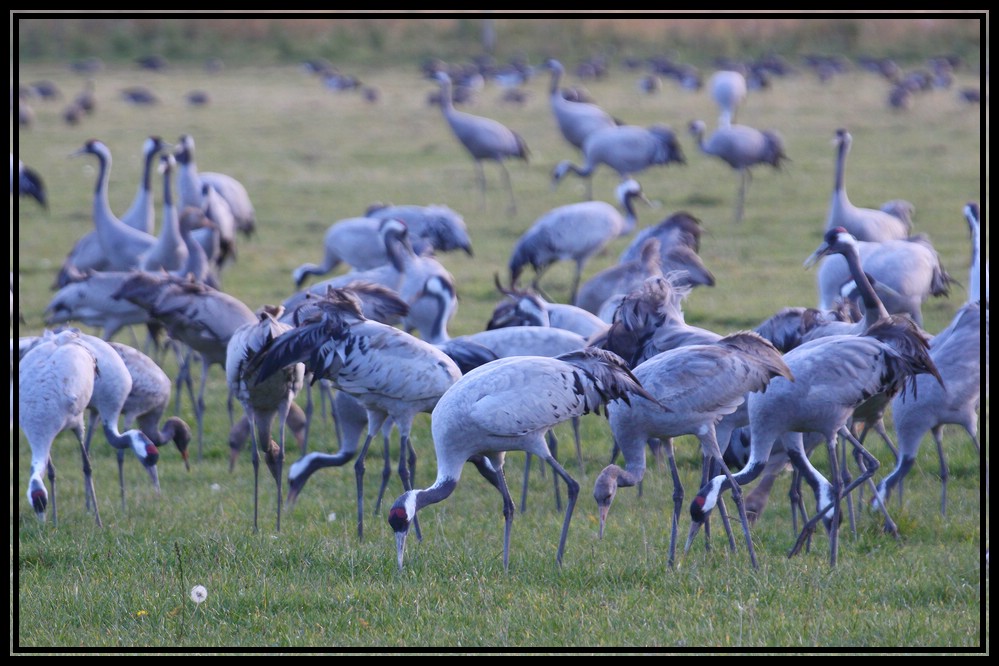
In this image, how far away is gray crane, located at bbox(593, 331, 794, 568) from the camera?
5211mm

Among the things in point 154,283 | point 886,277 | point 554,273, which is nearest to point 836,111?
point 554,273

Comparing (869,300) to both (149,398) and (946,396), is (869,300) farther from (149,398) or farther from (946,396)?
(149,398)

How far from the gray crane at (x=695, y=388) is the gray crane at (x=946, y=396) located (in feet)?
3.07

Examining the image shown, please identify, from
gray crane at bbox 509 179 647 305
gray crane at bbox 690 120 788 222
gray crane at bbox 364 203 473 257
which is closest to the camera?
gray crane at bbox 509 179 647 305

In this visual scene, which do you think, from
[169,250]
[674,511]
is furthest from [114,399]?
[169,250]

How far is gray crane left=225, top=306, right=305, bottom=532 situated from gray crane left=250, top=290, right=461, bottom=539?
0.09 m

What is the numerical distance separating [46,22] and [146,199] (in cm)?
2507

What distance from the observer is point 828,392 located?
17.2 ft

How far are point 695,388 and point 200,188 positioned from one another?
7.89 metres

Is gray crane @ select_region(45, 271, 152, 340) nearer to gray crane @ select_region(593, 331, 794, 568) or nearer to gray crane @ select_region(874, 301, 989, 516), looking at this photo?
gray crane @ select_region(593, 331, 794, 568)

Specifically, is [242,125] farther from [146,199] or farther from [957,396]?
[957,396]

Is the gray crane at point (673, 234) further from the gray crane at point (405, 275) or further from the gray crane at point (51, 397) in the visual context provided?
the gray crane at point (51, 397)

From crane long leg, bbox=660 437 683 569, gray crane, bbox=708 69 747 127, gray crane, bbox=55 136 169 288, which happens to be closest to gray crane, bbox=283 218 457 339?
gray crane, bbox=55 136 169 288

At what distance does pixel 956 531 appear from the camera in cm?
570
